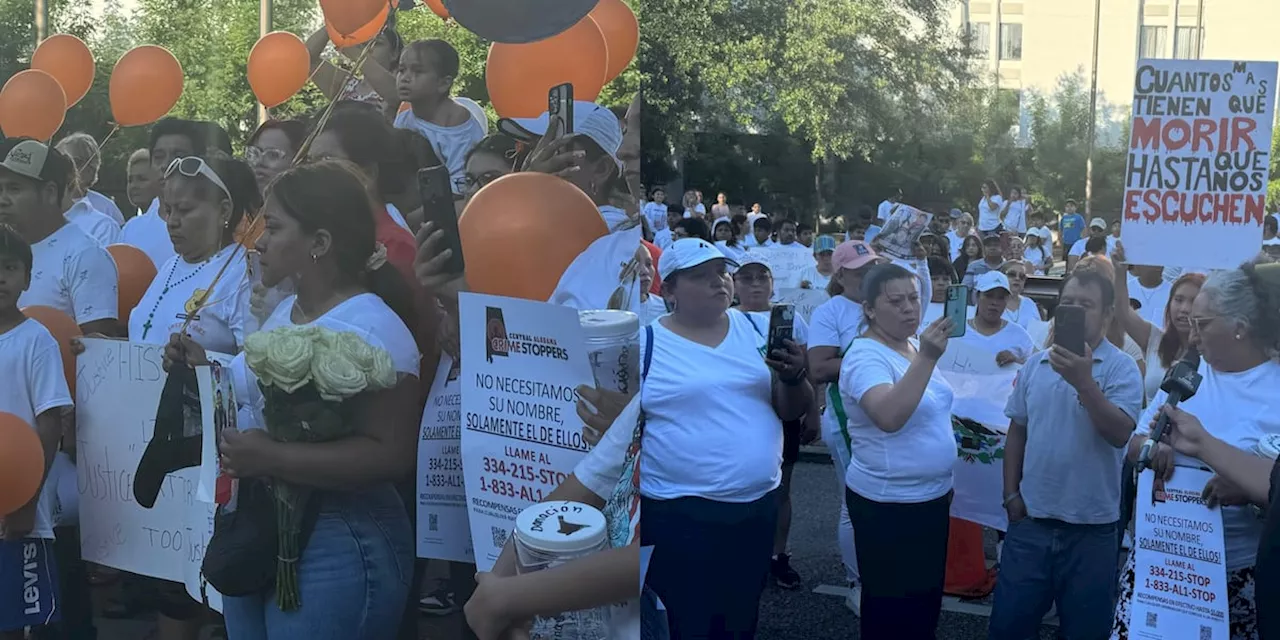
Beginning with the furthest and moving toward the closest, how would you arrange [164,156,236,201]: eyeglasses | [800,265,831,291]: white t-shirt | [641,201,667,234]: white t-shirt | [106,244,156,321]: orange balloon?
1. [800,265,831,291]: white t-shirt
2. [641,201,667,234]: white t-shirt
3. [106,244,156,321]: orange balloon
4. [164,156,236,201]: eyeglasses

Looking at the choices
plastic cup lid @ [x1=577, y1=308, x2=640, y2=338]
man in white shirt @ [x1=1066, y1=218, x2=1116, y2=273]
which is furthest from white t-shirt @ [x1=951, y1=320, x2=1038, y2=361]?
plastic cup lid @ [x1=577, y1=308, x2=640, y2=338]

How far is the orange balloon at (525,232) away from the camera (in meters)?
2.21

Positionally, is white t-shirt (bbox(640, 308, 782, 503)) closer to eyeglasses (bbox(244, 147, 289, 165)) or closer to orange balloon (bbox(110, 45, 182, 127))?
eyeglasses (bbox(244, 147, 289, 165))

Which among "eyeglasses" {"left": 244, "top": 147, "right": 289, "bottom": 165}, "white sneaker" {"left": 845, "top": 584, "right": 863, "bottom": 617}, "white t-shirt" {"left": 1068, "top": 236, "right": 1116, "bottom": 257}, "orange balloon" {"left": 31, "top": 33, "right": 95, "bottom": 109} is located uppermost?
"orange balloon" {"left": 31, "top": 33, "right": 95, "bottom": 109}

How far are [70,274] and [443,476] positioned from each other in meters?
1.12

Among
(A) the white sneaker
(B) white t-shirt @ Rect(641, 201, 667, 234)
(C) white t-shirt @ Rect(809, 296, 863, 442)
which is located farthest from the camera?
(A) the white sneaker

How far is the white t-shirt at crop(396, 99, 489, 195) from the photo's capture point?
→ 7.43ft

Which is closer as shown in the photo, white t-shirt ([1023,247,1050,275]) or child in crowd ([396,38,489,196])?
child in crowd ([396,38,489,196])

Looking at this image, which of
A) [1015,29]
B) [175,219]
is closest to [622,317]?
[175,219]

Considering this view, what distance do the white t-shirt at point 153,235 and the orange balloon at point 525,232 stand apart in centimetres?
81

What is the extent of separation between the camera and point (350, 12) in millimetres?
2354

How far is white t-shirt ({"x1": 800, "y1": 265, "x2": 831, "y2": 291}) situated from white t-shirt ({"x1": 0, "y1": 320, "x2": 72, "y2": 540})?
2328mm

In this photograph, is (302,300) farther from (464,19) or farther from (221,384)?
(464,19)

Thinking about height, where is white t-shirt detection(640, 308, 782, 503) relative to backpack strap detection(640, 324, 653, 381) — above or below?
below
